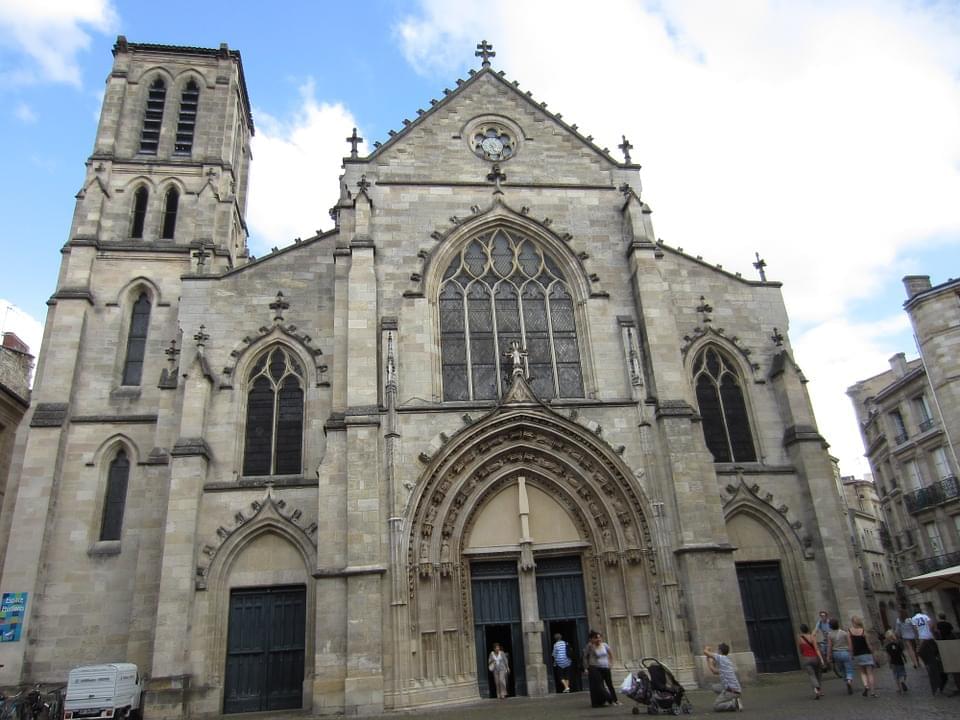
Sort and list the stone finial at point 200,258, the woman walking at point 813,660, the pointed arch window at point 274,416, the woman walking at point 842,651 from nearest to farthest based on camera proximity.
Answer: the woman walking at point 813,660, the woman walking at point 842,651, the pointed arch window at point 274,416, the stone finial at point 200,258

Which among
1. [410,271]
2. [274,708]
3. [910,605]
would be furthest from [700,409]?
[910,605]

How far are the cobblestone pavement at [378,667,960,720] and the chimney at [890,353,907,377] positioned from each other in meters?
23.4

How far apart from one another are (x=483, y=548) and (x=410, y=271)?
7.22 meters

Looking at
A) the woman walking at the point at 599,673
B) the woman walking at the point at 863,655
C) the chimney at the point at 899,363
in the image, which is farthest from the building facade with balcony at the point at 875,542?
the woman walking at the point at 599,673

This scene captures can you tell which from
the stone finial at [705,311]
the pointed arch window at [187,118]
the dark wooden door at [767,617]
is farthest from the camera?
the pointed arch window at [187,118]

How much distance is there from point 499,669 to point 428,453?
481 centimetres

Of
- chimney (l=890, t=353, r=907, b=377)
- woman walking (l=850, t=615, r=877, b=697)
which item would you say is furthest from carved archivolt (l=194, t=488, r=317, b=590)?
chimney (l=890, t=353, r=907, b=377)

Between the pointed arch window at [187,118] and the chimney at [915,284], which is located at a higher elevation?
the pointed arch window at [187,118]

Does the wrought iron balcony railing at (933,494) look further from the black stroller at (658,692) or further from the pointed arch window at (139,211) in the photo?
the pointed arch window at (139,211)

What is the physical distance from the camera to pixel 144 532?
704 inches

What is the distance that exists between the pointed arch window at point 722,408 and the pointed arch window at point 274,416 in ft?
34.3

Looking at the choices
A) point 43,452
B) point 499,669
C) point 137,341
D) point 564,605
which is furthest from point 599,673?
point 137,341

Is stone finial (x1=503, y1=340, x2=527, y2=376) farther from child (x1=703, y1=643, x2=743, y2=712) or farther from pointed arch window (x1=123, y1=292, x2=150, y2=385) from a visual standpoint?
pointed arch window (x1=123, y1=292, x2=150, y2=385)

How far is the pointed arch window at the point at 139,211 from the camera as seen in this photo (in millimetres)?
25234
